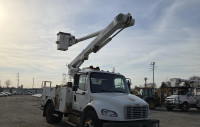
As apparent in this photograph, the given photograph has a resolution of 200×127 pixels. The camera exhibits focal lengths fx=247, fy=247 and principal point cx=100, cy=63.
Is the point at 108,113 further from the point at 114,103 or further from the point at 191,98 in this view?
Result: the point at 191,98

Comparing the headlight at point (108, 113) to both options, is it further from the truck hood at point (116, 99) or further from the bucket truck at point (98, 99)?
the truck hood at point (116, 99)

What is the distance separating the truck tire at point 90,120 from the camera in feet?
25.5

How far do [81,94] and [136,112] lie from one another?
248 cm

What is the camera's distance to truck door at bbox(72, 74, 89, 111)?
30.3 ft

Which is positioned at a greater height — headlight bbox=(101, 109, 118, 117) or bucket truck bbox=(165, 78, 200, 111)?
headlight bbox=(101, 109, 118, 117)

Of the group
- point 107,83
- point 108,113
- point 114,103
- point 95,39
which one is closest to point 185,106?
point 95,39

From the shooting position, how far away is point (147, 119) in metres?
8.30

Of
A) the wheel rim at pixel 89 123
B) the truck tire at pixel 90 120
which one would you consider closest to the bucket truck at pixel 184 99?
the truck tire at pixel 90 120

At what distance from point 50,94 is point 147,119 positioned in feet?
19.8

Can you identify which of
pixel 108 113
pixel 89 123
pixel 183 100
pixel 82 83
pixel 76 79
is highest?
pixel 76 79

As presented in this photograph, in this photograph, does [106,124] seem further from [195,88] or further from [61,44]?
[195,88]

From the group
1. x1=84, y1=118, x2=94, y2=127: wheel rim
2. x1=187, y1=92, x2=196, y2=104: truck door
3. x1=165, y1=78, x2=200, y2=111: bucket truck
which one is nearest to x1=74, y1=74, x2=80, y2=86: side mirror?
x1=84, y1=118, x2=94, y2=127: wheel rim

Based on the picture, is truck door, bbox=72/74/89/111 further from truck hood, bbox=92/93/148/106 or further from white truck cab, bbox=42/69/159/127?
truck hood, bbox=92/93/148/106

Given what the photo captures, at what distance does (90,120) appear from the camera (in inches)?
319
